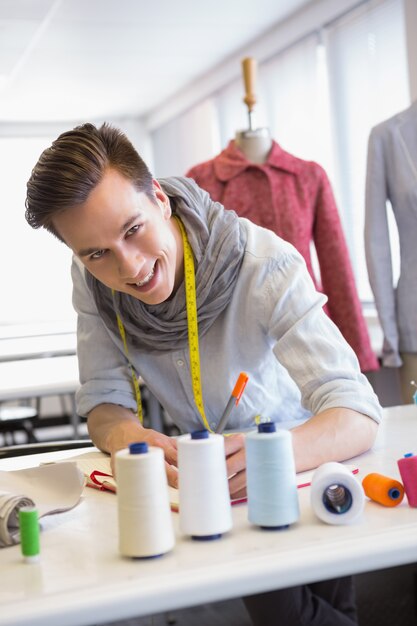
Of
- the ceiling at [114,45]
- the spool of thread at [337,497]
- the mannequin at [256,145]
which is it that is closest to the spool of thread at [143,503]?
the spool of thread at [337,497]

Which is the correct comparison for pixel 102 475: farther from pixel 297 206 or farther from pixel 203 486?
pixel 297 206

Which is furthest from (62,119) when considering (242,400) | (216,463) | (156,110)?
(216,463)

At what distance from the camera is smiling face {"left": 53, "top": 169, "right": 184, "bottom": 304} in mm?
1506

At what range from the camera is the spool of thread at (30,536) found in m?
1.16

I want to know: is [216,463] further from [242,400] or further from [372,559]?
[242,400]

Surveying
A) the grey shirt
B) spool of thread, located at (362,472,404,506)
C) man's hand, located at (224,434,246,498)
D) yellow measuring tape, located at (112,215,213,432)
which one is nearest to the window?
the grey shirt

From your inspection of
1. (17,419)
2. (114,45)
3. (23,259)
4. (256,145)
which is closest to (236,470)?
(256,145)

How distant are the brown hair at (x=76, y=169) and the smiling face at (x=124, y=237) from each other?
0.06ft

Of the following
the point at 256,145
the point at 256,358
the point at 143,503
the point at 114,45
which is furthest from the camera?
the point at 114,45

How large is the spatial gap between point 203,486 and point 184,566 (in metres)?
0.11

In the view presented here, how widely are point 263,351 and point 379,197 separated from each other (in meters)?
1.42

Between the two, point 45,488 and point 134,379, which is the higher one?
point 134,379

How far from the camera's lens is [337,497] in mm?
1234

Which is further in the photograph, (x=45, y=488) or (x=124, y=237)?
(x=124, y=237)
